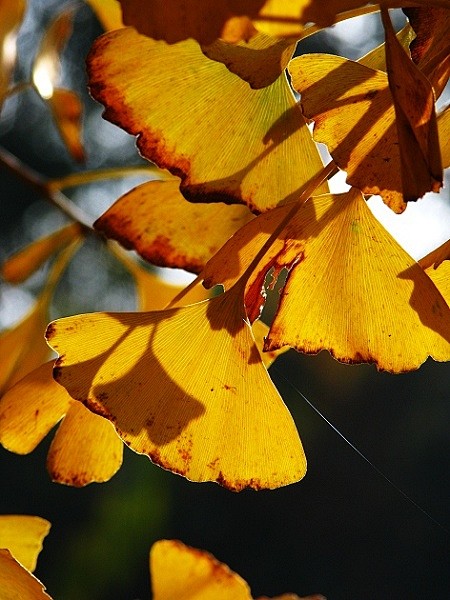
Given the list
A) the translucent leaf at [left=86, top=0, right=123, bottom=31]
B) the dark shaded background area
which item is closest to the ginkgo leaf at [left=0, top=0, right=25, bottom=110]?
the translucent leaf at [left=86, top=0, right=123, bottom=31]

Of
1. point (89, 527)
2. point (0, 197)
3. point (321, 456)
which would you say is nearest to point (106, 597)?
point (89, 527)

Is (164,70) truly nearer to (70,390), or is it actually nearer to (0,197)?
(70,390)

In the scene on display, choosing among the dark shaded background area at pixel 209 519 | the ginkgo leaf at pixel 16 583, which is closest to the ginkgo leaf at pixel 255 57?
the ginkgo leaf at pixel 16 583

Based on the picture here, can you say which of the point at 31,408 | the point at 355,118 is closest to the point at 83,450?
the point at 31,408

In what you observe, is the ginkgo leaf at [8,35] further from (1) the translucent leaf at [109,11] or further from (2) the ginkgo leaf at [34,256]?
(2) the ginkgo leaf at [34,256]

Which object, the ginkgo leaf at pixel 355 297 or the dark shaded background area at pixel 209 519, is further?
the dark shaded background area at pixel 209 519

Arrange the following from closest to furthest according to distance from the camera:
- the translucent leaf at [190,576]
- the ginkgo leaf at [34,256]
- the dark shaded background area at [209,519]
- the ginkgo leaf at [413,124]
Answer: the ginkgo leaf at [413,124]
the translucent leaf at [190,576]
the ginkgo leaf at [34,256]
the dark shaded background area at [209,519]
